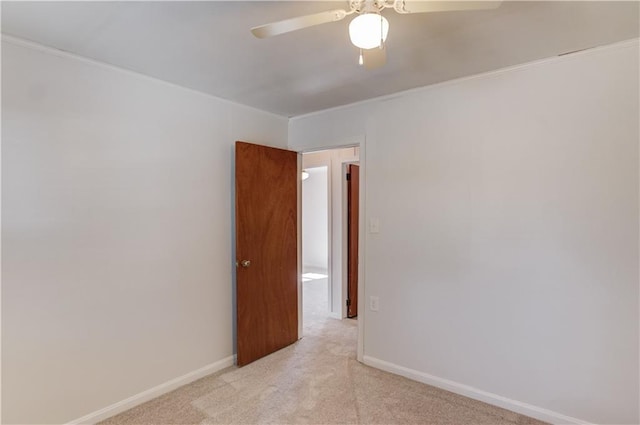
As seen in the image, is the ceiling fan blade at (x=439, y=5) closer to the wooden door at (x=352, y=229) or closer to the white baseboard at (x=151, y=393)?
the white baseboard at (x=151, y=393)

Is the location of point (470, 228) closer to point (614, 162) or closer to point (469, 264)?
point (469, 264)

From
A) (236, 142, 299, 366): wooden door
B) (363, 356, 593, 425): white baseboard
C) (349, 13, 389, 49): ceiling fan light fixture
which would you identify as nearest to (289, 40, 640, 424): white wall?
(363, 356, 593, 425): white baseboard

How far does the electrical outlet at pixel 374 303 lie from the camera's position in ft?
9.98

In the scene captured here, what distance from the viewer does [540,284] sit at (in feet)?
7.48

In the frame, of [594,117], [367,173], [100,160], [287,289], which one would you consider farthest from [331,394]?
[594,117]

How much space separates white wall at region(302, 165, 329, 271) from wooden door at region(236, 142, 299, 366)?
12.9 ft

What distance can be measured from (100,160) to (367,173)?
1.99 meters

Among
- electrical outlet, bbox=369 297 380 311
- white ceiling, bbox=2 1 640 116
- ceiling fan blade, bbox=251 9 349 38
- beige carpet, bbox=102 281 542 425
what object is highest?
white ceiling, bbox=2 1 640 116

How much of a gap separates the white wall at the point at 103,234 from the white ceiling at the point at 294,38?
0.27 meters

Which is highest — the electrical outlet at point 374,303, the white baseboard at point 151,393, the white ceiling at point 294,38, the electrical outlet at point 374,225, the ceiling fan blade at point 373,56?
the white ceiling at point 294,38

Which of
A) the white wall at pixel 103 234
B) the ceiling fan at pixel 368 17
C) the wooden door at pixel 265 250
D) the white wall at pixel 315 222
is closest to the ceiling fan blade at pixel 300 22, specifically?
the ceiling fan at pixel 368 17

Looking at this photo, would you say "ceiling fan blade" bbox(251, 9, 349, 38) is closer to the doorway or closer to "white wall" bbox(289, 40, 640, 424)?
"white wall" bbox(289, 40, 640, 424)

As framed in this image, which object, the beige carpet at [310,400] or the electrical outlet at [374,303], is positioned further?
the electrical outlet at [374,303]

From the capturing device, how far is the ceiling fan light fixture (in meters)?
1.36
